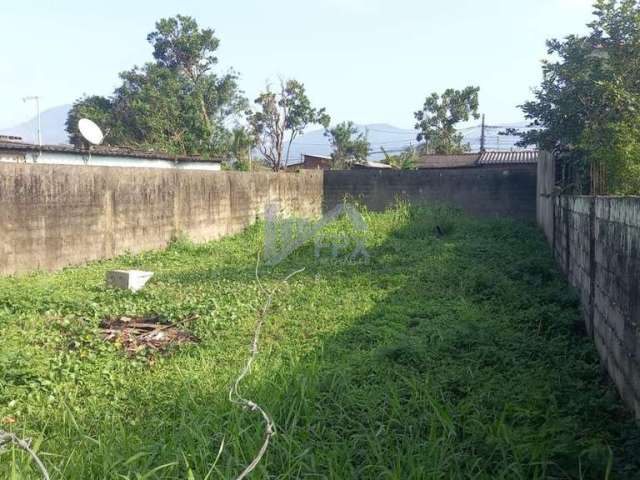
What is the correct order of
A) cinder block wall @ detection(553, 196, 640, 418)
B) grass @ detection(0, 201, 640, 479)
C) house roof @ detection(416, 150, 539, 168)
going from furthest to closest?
house roof @ detection(416, 150, 539, 168), cinder block wall @ detection(553, 196, 640, 418), grass @ detection(0, 201, 640, 479)

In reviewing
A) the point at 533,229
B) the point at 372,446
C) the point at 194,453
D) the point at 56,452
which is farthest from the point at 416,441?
the point at 533,229

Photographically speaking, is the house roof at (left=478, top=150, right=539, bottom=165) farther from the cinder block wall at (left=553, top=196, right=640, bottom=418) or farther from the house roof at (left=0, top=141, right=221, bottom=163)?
the cinder block wall at (left=553, top=196, right=640, bottom=418)

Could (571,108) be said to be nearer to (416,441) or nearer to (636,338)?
(636,338)

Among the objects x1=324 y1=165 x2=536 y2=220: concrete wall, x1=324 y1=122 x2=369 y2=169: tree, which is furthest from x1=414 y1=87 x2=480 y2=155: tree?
x1=324 y1=165 x2=536 y2=220: concrete wall

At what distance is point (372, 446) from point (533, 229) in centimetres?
893

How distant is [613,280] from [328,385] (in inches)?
68.6

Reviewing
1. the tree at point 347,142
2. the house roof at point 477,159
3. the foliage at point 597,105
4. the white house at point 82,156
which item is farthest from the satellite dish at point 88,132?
the tree at point 347,142

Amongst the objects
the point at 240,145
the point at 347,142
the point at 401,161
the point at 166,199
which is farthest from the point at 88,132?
the point at 347,142

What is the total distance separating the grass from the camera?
2344 mm

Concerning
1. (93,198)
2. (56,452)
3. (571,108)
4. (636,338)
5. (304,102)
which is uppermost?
(304,102)

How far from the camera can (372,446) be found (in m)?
2.45

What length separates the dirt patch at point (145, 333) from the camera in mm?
4031

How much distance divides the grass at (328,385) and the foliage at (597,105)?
1.24 metres

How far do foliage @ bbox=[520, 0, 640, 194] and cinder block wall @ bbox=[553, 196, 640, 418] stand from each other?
0.64m
